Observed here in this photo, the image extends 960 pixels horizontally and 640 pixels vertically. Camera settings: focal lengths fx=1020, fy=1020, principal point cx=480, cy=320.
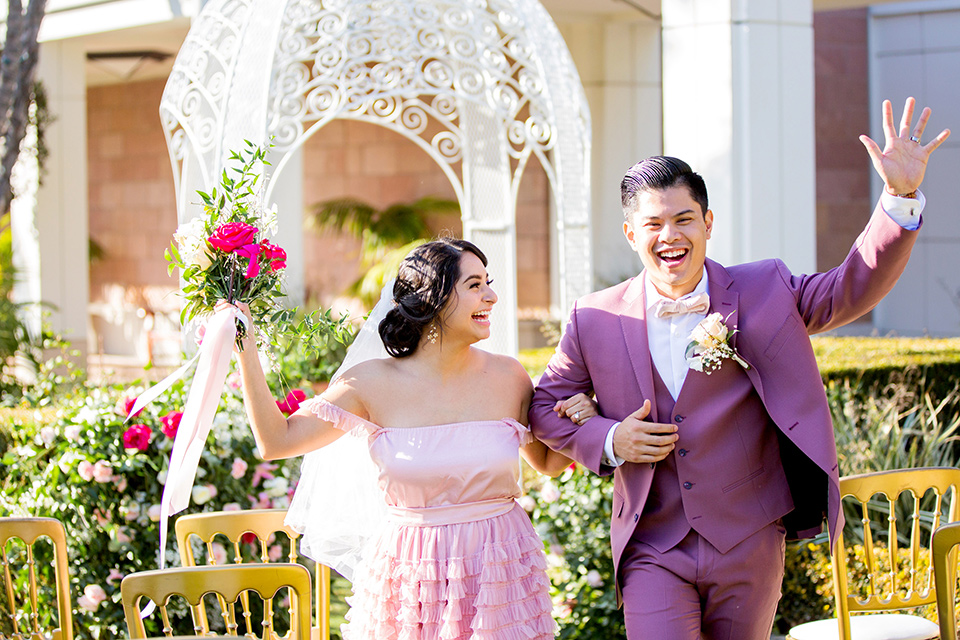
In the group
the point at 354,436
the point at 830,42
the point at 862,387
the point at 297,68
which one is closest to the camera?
the point at 354,436

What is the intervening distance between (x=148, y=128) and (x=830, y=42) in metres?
8.65

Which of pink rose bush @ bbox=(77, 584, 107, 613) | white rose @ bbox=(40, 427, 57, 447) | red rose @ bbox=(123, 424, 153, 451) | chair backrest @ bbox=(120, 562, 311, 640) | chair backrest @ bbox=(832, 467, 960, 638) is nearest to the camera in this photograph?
chair backrest @ bbox=(120, 562, 311, 640)

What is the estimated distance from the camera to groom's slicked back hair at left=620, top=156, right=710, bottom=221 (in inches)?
105

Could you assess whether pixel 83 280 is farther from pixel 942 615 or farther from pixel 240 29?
pixel 942 615

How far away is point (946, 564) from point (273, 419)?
5.92ft

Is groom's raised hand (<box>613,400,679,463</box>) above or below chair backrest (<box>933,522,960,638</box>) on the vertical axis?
above

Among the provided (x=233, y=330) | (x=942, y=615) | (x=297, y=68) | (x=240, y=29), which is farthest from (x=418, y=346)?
(x=240, y=29)

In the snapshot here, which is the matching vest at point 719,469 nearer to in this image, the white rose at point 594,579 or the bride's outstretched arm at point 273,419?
the bride's outstretched arm at point 273,419

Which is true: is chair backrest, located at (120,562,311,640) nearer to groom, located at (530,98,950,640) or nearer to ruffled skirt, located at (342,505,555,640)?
ruffled skirt, located at (342,505,555,640)

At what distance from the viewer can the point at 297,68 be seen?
224 inches

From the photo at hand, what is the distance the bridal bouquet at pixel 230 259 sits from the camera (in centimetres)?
269

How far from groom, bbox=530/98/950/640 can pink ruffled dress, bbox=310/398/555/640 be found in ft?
0.76

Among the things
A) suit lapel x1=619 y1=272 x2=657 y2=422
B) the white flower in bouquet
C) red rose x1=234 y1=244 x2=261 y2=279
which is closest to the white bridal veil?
red rose x1=234 y1=244 x2=261 y2=279

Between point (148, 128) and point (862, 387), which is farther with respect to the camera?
point (148, 128)
